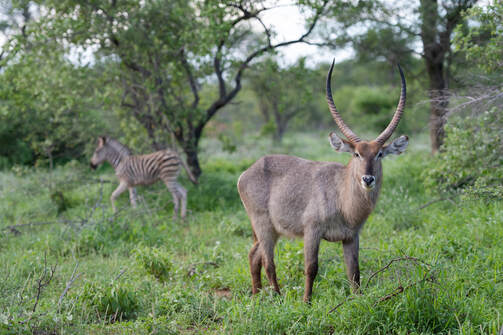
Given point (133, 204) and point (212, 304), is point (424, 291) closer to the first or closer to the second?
point (212, 304)

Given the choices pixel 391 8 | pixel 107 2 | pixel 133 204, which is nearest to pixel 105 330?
pixel 133 204

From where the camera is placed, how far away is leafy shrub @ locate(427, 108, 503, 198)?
5.95m

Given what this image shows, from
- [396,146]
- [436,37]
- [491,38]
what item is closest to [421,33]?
[436,37]

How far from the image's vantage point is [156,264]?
5066 millimetres

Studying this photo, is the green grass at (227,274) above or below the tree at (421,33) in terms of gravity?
below

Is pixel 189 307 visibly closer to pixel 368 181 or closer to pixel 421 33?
pixel 368 181

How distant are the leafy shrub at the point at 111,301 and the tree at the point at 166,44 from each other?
16.4 ft

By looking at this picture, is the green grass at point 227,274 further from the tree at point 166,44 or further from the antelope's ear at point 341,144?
the tree at point 166,44

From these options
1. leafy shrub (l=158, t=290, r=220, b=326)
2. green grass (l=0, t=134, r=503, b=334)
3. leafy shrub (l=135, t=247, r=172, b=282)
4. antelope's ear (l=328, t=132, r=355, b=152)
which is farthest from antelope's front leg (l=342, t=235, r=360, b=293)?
leafy shrub (l=135, t=247, r=172, b=282)

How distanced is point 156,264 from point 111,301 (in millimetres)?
997

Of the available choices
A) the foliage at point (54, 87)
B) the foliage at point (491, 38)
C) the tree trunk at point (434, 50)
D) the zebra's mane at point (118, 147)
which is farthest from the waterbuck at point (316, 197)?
the zebra's mane at point (118, 147)

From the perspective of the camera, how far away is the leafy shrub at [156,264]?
16.6 ft

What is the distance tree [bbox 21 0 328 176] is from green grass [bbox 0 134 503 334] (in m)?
2.23

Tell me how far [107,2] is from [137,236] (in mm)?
4719
